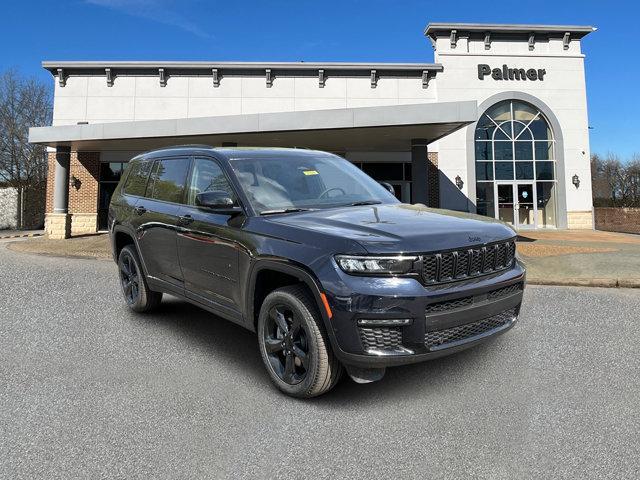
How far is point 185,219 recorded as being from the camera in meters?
4.20

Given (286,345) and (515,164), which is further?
(515,164)

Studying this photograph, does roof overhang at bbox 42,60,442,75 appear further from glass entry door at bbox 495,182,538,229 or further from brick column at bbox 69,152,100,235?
glass entry door at bbox 495,182,538,229

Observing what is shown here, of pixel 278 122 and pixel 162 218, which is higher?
pixel 278 122

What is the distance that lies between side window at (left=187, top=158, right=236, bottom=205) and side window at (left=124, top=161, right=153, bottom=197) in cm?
121

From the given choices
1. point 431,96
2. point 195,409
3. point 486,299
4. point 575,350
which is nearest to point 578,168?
point 431,96

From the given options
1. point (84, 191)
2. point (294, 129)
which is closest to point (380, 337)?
point (294, 129)

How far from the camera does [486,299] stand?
310 cm

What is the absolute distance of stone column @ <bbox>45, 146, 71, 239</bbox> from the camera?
16297mm

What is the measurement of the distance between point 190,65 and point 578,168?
19.1 metres

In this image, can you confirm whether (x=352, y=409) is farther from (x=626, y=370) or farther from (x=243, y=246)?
(x=626, y=370)

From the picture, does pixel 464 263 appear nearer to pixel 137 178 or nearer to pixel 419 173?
pixel 137 178

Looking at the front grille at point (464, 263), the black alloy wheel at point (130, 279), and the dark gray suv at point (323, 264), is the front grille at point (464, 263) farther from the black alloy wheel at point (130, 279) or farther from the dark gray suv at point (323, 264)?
the black alloy wheel at point (130, 279)

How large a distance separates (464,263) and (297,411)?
4.87ft

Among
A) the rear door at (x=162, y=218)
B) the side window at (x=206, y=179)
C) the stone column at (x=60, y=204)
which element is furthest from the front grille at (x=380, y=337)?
the stone column at (x=60, y=204)
